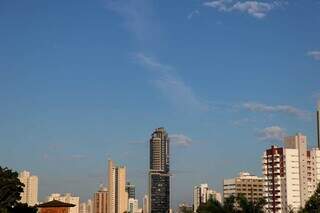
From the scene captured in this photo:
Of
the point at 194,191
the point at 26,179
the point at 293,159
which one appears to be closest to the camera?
the point at 293,159

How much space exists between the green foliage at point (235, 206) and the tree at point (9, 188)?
13.9 meters

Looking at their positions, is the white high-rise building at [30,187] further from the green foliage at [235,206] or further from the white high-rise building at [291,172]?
the green foliage at [235,206]

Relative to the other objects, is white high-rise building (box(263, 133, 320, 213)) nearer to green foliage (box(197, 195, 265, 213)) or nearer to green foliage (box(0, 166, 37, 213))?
green foliage (box(197, 195, 265, 213))

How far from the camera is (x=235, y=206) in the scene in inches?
1652

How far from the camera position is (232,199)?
137 ft

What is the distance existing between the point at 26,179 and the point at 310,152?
81490 millimetres

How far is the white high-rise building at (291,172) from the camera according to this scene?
309ft

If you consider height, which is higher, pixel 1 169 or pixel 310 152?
pixel 310 152

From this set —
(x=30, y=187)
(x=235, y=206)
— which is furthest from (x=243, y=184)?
(x=235, y=206)

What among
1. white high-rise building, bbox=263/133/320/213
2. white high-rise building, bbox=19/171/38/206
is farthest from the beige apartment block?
white high-rise building, bbox=19/171/38/206

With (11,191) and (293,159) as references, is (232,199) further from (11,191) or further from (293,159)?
(293,159)

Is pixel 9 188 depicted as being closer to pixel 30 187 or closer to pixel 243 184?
pixel 243 184

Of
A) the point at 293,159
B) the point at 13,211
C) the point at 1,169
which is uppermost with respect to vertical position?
the point at 293,159

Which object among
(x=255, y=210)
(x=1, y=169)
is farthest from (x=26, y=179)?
(x=255, y=210)
